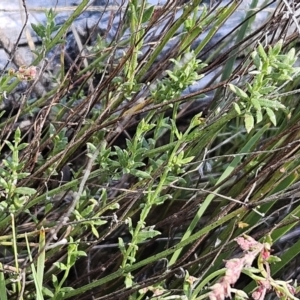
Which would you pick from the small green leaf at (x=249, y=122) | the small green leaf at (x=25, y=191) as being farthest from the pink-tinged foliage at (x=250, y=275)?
the small green leaf at (x=25, y=191)

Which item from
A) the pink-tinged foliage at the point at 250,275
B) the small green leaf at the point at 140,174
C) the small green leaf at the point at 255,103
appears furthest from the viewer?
the small green leaf at the point at 140,174

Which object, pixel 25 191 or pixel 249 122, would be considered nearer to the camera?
pixel 249 122

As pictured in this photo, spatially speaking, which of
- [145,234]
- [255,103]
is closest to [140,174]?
[145,234]

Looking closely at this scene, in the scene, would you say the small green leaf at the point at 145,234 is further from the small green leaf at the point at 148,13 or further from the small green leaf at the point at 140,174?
the small green leaf at the point at 148,13

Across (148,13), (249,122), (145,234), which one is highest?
(148,13)

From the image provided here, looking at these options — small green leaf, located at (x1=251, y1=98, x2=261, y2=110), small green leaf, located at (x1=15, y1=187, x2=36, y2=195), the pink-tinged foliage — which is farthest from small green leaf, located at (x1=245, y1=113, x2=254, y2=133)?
small green leaf, located at (x1=15, y1=187, x2=36, y2=195)

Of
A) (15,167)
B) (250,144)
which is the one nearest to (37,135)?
(15,167)

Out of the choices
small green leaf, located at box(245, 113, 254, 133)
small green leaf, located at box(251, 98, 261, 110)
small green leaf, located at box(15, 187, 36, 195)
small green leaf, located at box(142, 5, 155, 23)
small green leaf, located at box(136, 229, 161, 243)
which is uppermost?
small green leaf, located at box(142, 5, 155, 23)

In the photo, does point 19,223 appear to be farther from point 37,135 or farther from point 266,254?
point 266,254

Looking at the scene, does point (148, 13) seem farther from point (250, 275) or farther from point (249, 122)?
point (250, 275)

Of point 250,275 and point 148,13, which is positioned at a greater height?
point 148,13

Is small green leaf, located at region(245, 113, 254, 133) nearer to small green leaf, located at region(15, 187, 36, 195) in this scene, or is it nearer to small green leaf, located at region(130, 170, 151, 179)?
small green leaf, located at region(130, 170, 151, 179)

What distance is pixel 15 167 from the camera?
0.83 meters

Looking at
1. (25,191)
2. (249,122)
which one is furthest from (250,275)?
(25,191)
